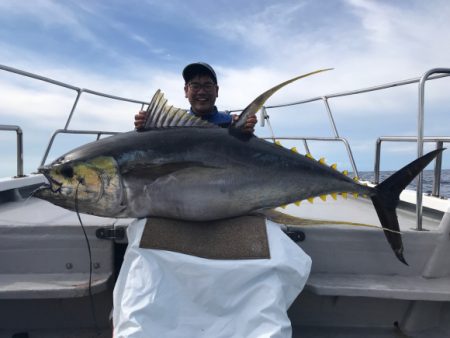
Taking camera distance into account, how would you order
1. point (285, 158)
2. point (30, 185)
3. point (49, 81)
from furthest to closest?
point (30, 185) < point (49, 81) < point (285, 158)

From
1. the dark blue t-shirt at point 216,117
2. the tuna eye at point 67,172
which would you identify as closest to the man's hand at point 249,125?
the tuna eye at point 67,172

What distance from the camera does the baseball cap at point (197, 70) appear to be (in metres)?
2.84

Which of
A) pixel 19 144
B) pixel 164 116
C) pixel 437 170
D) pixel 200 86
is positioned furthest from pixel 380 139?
pixel 19 144

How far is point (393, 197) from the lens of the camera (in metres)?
2.03

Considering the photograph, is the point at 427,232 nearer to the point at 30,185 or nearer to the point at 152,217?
the point at 152,217

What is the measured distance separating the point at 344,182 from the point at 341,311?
0.83 meters

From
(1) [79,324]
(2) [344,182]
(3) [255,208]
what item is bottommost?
(1) [79,324]

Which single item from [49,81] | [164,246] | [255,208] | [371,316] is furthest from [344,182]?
[49,81]

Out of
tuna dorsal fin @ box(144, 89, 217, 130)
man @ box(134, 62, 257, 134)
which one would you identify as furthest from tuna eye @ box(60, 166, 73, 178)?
man @ box(134, 62, 257, 134)

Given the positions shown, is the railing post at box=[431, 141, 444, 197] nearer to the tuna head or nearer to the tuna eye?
the tuna head

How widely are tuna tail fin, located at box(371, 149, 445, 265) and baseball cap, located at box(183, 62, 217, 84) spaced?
5.34 ft

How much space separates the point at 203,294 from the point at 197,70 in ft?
6.42

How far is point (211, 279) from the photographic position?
5.04 feet

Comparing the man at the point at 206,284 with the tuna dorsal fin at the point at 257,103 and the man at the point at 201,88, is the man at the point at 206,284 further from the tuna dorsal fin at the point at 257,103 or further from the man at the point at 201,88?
the man at the point at 201,88
